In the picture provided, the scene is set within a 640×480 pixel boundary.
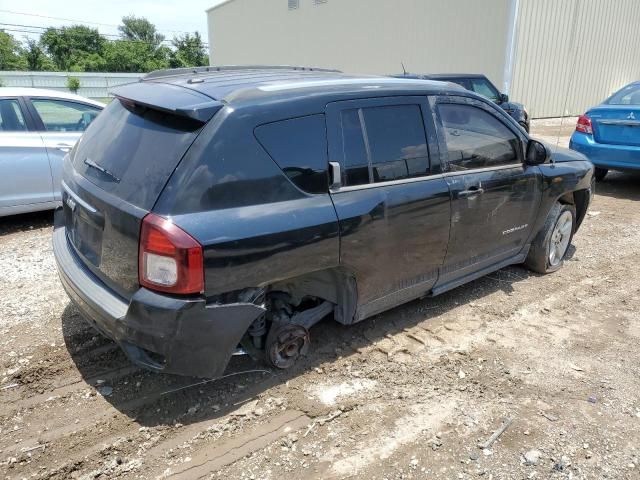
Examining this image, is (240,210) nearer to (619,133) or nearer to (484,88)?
(619,133)

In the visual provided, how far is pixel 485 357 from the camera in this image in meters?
3.55

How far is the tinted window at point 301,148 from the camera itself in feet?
9.16

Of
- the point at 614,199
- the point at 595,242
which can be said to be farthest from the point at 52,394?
the point at 614,199

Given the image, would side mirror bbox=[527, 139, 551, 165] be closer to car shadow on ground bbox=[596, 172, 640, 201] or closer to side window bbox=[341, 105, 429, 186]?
side window bbox=[341, 105, 429, 186]

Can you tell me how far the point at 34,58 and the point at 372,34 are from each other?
52.1 metres

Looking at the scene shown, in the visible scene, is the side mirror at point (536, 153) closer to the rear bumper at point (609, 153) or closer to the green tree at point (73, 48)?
the rear bumper at point (609, 153)

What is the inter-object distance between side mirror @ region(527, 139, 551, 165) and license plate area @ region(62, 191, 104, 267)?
334 cm

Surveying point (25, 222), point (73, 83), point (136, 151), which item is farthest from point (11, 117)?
point (73, 83)

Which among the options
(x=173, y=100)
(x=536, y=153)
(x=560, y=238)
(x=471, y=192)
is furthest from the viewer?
(x=560, y=238)

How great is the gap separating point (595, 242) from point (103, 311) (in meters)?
5.45

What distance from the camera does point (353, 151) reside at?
3.13m

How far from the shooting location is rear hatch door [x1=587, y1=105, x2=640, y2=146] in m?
7.55

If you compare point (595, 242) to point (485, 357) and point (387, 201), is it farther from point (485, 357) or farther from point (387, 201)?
point (387, 201)

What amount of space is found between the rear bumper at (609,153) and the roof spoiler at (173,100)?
280 inches
